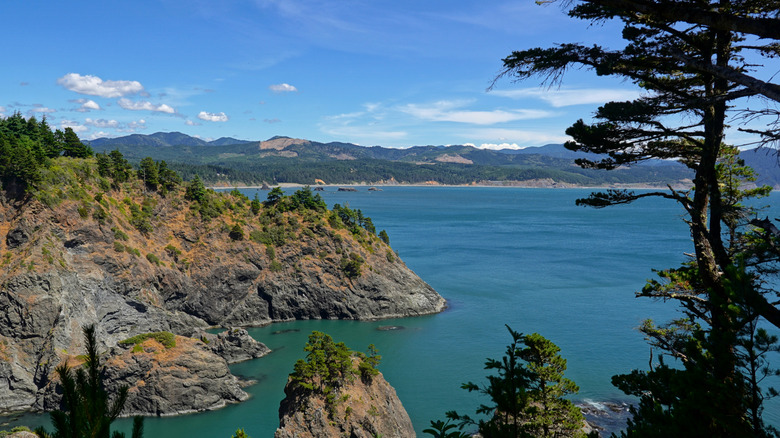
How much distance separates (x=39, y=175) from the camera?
198ft

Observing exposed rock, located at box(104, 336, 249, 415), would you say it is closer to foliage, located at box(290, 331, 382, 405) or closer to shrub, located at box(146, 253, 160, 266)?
foliage, located at box(290, 331, 382, 405)

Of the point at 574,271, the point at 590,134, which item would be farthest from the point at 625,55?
the point at 574,271

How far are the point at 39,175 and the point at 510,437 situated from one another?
6853cm

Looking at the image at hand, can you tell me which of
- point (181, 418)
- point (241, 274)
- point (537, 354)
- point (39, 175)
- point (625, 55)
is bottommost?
point (181, 418)

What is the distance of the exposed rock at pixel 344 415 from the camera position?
3672cm

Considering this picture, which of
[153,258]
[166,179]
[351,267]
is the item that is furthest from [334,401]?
[166,179]

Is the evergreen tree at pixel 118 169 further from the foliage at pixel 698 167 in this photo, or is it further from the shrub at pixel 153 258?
the foliage at pixel 698 167

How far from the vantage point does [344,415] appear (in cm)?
3822

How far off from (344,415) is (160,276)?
146 feet

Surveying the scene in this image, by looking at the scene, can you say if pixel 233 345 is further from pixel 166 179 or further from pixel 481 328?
pixel 481 328

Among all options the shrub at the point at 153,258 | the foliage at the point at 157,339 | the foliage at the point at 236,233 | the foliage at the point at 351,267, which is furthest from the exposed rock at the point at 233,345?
the foliage at the point at 351,267

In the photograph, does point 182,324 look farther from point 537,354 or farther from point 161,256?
point 537,354

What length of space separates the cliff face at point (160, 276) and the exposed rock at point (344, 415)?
17627 mm

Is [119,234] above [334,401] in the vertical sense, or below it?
above
